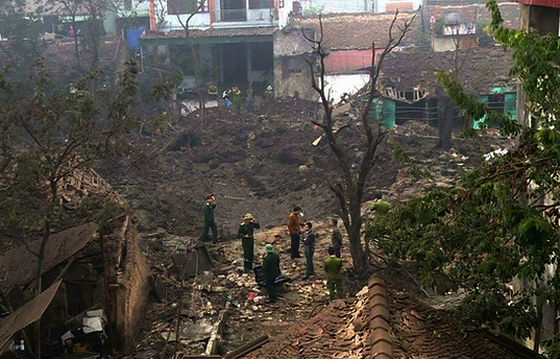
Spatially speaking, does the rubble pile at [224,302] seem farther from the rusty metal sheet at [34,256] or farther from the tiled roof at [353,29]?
the tiled roof at [353,29]

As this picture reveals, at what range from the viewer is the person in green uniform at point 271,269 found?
13.7 meters

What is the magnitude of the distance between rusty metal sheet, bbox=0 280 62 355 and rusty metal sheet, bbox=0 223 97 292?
196 centimetres

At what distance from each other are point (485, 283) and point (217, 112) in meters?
23.5

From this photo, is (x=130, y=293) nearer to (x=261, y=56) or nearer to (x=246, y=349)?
(x=246, y=349)

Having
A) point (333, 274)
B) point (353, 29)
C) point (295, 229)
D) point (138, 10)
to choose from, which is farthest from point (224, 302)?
point (138, 10)

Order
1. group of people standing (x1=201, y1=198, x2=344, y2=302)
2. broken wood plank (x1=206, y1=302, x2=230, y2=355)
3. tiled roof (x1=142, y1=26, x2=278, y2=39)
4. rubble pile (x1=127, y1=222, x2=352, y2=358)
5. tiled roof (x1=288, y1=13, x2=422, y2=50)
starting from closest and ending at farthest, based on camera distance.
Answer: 1. broken wood plank (x1=206, y1=302, x2=230, y2=355)
2. rubble pile (x1=127, y1=222, x2=352, y2=358)
3. group of people standing (x1=201, y1=198, x2=344, y2=302)
4. tiled roof (x1=142, y1=26, x2=278, y2=39)
5. tiled roof (x1=288, y1=13, x2=422, y2=50)

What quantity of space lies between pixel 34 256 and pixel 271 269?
14.3 feet

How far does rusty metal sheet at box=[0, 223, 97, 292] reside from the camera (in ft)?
37.4

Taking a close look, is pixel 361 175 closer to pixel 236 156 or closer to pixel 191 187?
pixel 191 187

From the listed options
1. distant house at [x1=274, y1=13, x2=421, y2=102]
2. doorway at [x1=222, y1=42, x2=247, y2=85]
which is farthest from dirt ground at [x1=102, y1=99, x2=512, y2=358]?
doorway at [x1=222, y1=42, x2=247, y2=85]

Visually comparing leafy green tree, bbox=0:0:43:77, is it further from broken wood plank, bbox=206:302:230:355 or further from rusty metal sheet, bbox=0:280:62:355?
rusty metal sheet, bbox=0:280:62:355

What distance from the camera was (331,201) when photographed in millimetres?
20625

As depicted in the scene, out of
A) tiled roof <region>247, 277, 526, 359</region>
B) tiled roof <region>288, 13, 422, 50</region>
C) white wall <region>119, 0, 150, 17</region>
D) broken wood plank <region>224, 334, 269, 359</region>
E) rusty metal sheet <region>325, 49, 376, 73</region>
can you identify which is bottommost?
broken wood plank <region>224, 334, 269, 359</region>

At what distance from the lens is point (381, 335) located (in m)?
5.99
